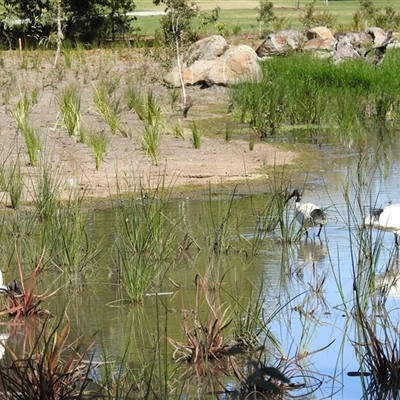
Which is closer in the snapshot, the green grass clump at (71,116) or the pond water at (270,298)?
the pond water at (270,298)

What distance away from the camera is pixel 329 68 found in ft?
68.0

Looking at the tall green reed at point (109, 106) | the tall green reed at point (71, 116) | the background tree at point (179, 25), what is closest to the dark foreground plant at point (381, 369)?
the tall green reed at point (71, 116)

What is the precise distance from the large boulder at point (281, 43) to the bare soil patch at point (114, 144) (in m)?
3.97

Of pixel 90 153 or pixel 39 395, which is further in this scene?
pixel 90 153

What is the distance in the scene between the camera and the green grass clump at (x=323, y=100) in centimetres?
1675

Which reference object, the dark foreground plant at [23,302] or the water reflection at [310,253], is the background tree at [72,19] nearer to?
the water reflection at [310,253]

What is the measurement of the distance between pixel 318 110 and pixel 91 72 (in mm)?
7292

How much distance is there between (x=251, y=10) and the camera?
50.7 m

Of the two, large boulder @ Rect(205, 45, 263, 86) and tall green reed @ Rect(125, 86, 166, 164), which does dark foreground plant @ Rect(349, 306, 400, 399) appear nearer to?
tall green reed @ Rect(125, 86, 166, 164)

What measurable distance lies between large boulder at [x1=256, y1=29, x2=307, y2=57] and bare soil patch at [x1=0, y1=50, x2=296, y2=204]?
156 inches

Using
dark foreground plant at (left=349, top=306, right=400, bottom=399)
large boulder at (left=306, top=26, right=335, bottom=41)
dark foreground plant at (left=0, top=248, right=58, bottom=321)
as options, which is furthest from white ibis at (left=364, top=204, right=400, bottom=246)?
large boulder at (left=306, top=26, right=335, bottom=41)

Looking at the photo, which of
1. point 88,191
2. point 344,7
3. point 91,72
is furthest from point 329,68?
point 344,7

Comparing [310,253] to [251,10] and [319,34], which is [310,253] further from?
[251,10]

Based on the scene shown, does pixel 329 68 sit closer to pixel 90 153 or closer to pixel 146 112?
pixel 146 112
